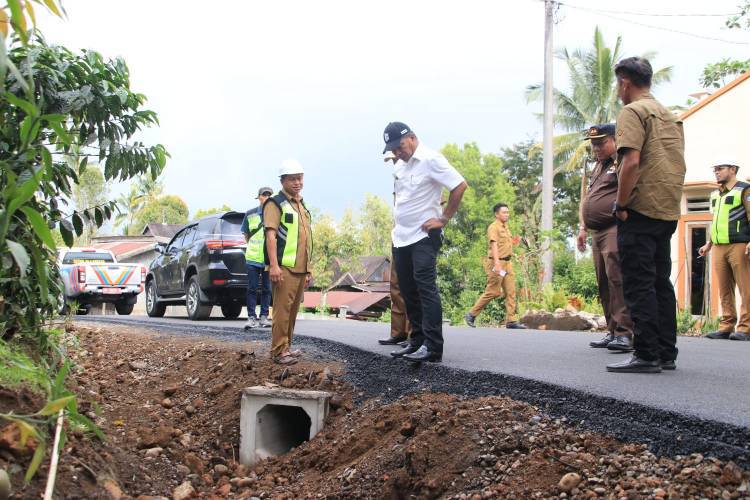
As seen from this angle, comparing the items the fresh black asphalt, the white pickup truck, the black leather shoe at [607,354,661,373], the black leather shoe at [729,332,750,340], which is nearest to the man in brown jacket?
the fresh black asphalt

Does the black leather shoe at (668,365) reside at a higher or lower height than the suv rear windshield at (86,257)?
lower

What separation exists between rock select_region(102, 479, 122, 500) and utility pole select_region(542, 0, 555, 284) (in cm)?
1505

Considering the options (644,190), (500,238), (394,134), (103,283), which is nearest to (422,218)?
(394,134)

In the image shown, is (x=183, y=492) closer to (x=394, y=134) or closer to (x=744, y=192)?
(x=394, y=134)

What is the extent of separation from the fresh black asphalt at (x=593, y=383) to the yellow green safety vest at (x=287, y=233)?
1.17 metres

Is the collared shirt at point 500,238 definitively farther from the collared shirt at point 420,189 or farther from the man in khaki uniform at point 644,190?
the man in khaki uniform at point 644,190

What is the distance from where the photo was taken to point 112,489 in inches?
165

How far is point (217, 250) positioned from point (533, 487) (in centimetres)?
972

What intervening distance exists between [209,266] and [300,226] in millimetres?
6100

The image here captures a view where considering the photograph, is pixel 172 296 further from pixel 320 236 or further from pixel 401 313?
pixel 320 236

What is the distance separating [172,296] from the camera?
14.4m

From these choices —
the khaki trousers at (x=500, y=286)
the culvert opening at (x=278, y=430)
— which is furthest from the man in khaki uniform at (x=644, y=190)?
the khaki trousers at (x=500, y=286)

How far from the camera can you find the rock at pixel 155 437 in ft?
18.7

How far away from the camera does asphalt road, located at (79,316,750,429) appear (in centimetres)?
411
